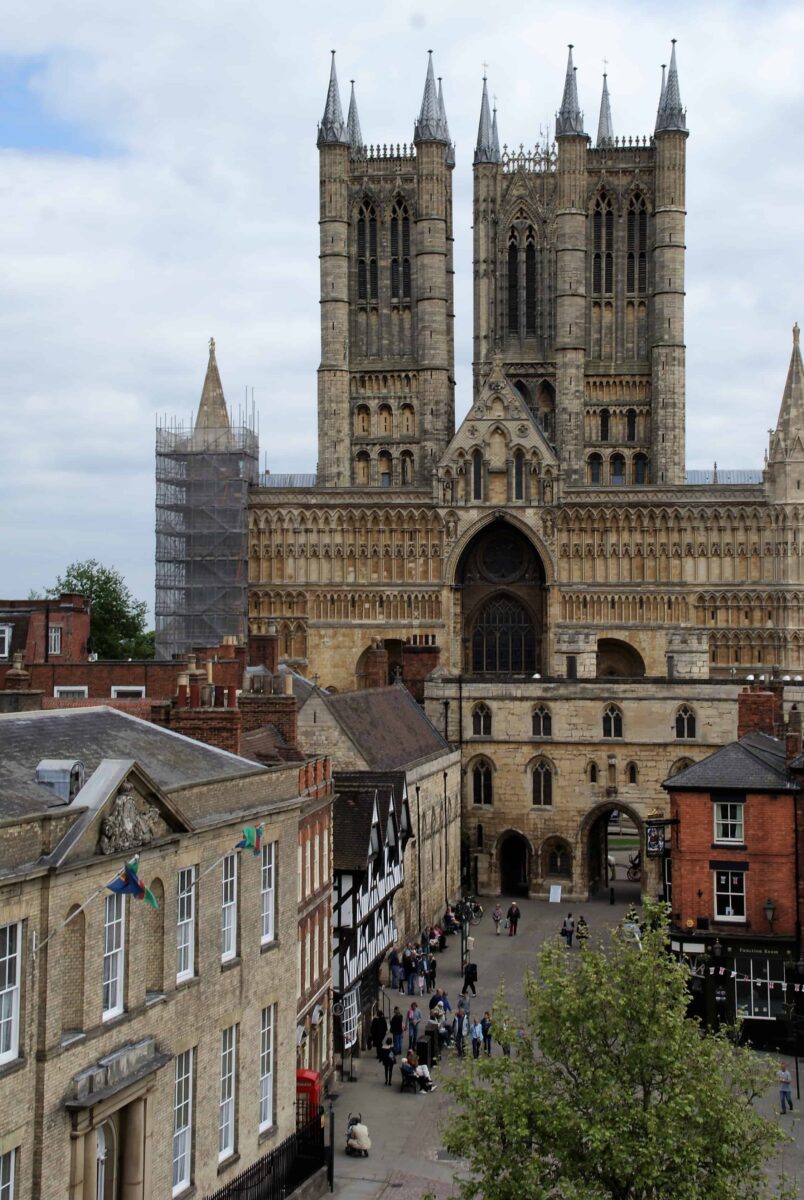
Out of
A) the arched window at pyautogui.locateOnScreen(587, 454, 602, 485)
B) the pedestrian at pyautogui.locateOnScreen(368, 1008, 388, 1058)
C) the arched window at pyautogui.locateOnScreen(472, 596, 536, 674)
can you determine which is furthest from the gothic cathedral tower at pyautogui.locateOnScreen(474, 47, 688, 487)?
the pedestrian at pyautogui.locateOnScreen(368, 1008, 388, 1058)

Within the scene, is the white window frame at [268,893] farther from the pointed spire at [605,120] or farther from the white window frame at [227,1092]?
the pointed spire at [605,120]

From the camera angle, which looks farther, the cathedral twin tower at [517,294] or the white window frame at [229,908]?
the cathedral twin tower at [517,294]

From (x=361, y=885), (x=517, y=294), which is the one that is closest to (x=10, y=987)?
(x=361, y=885)

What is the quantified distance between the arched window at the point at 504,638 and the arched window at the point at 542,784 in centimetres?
2339

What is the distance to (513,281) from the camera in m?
88.1

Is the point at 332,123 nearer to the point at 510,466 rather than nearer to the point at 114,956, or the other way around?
the point at 510,466

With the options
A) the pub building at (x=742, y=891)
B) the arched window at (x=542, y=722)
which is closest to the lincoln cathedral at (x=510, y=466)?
the arched window at (x=542, y=722)

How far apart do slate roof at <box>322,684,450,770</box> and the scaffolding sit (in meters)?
24.7

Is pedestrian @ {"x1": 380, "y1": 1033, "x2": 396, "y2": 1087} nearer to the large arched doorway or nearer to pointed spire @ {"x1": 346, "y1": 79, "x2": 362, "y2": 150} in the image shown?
the large arched doorway

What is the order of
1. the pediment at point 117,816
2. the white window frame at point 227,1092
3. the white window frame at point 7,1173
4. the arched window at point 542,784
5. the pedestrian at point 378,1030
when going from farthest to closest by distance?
the arched window at point 542,784
the pedestrian at point 378,1030
the white window frame at point 227,1092
the pediment at point 117,816
the white window frame at point 7,1173

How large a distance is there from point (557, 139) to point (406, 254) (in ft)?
34.7

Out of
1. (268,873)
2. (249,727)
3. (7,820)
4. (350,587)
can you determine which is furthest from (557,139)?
(7,820)

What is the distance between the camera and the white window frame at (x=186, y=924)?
18.6 m

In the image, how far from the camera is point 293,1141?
22.3 metres
